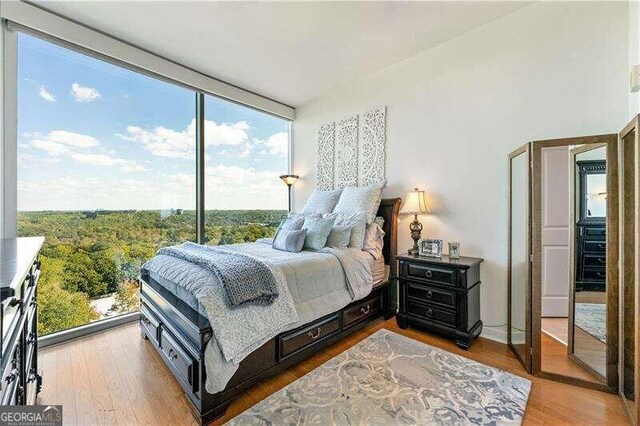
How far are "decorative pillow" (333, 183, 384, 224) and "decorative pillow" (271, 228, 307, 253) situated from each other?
676 mm

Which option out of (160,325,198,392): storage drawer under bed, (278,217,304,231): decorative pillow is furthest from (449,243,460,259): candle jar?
(160,325,198,392): storage drawer under bed

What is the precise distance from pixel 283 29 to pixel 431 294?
293 cm

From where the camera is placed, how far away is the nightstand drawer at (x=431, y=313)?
99.8 inches

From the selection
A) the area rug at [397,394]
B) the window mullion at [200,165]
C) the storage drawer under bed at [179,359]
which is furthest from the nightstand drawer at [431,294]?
the window mullion at [200,165]

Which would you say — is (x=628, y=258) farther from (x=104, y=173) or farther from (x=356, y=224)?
(x=104, y=173)

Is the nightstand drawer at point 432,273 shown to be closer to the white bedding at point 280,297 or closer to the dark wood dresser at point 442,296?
the dark wood dresser at point 442,296

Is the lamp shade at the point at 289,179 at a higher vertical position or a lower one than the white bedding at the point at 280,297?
higher

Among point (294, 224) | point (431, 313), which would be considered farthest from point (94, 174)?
point (431, 313)

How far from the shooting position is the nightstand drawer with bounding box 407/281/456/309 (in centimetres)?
253

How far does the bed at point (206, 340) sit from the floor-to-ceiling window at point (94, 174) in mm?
753

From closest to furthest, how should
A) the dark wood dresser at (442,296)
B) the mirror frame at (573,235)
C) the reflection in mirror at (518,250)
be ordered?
the mirror frame at (573,235)
the reflection in mirror at (518,250)
the dark wood dresser at (442,296)

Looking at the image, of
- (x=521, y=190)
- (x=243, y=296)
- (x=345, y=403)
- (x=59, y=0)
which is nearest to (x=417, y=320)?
(x=345, y=403)

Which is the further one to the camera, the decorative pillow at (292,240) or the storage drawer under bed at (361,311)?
the decorative pillow at (292,240)

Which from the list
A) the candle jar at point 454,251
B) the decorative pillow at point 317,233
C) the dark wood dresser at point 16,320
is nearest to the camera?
the dark wood dresser at point 16,320
